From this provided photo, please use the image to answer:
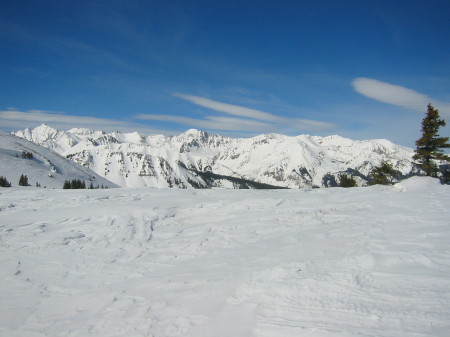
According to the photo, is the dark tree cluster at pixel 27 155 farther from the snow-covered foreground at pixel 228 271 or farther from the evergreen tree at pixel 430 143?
the evergreen tree at pixel 430 143

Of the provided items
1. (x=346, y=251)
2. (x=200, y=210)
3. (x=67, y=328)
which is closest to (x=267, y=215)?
(x=200, y=210)

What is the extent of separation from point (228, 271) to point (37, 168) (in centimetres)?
17907

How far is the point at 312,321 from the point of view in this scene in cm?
627

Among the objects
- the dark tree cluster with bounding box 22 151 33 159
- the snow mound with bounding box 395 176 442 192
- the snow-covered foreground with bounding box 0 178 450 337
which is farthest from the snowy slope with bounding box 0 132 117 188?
the snow mound with bounding box 395 176 442 192

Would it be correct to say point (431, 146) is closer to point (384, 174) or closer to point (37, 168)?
point (384, 174)

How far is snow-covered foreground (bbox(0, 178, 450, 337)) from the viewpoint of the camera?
21.4 feet

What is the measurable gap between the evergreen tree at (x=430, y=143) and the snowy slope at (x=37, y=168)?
13987 centimetres

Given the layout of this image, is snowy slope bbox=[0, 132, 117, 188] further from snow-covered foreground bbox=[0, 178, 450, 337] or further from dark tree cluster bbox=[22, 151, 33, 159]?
snow-covered foreground bbox=[0, 178, 450, 337]

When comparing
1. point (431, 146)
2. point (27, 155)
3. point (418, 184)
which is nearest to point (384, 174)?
point (431, 146)

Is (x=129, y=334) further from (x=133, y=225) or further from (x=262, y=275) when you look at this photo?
(x=133, y=225)

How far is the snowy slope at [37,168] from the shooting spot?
138750mm

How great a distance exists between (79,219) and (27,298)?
26.3 feet

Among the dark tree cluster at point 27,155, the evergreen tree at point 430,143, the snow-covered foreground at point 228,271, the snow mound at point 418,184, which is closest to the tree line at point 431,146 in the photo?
the evergreen tree at point 430,143

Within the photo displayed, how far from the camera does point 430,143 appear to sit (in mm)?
35750
